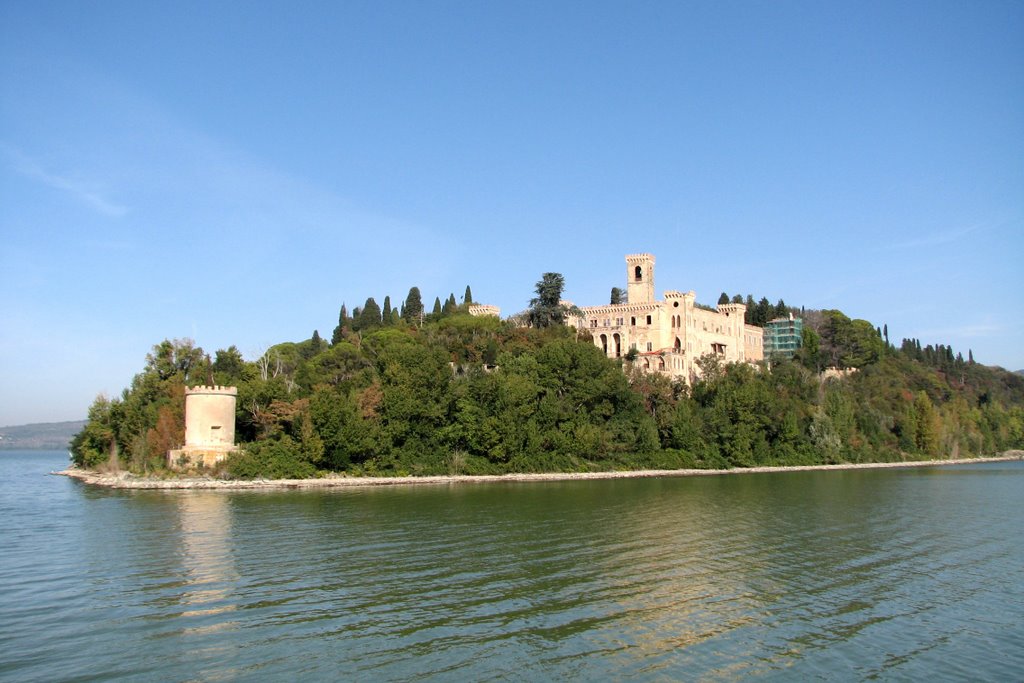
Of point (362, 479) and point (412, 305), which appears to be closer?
point (362, 479)

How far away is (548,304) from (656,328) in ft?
Answer: 31.2

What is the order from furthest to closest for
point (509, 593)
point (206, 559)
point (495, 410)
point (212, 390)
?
point (495, 410) → point (212, 390) → point (206, 559) → point (509, 593)

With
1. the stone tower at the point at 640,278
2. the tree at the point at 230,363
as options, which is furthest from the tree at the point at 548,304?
the tree at the point at 230,363

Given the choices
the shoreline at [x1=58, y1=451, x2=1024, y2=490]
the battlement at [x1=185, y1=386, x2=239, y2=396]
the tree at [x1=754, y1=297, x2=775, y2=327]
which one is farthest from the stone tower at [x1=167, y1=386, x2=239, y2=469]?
the tree at [x1=754, y1=297, x2=775, y2=327]

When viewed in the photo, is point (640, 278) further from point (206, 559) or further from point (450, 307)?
point (206, 559)

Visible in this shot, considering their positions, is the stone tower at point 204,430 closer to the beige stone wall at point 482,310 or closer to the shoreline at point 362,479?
the shoreline at point 362,479

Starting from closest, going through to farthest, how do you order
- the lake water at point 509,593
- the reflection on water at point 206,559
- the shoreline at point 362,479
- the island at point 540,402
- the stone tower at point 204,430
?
the lake water at point 509,593 < the reflection on water at point 206,559 < the shoreline at point 362,479 < the stone tower at point 204,430 < the island at point 540,402

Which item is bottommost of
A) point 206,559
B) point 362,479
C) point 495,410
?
point 206,559

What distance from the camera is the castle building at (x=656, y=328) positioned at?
65438 mm

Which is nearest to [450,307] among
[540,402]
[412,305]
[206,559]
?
[412,305]

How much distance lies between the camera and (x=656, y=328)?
A: 6675cm

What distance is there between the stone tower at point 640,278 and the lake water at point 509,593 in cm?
4135

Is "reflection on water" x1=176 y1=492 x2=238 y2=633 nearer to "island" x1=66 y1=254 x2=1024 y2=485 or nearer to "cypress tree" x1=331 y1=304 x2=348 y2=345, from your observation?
"island" x1=66 y1=254 x2=1024 y2=485

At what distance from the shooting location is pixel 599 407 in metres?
50.5
